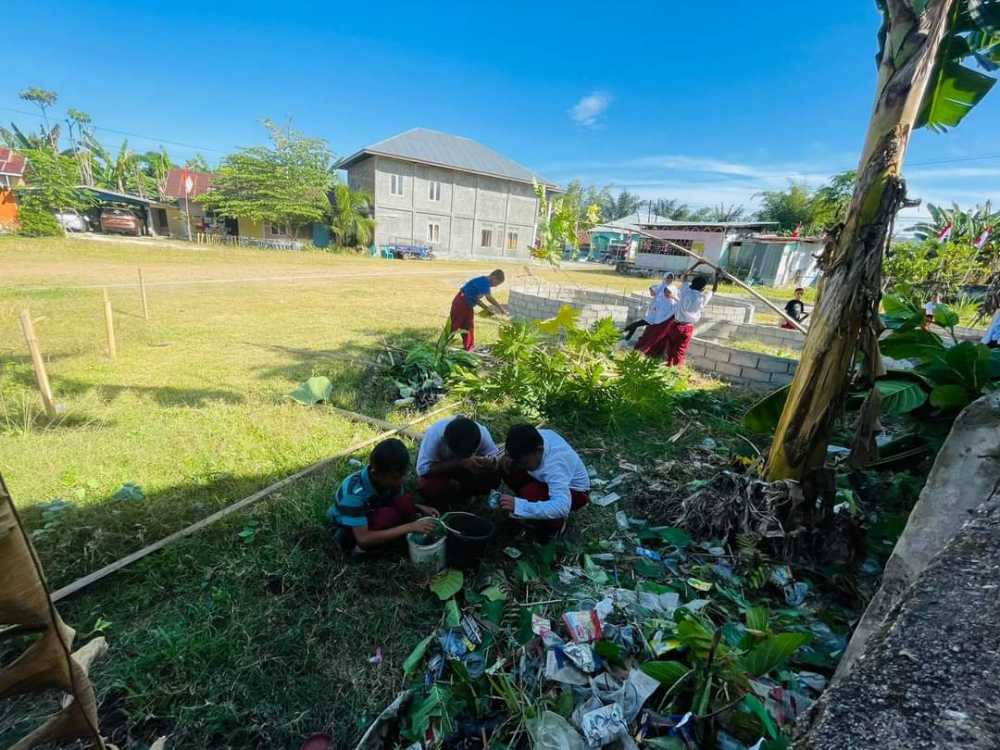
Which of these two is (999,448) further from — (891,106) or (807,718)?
(807,718)

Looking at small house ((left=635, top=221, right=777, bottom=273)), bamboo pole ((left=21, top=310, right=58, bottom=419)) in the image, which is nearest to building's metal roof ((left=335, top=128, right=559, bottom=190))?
small house ((left=635, top=221, right=777, bottom=273))

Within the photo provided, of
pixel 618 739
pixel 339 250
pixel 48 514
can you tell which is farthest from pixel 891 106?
pixel 339 250

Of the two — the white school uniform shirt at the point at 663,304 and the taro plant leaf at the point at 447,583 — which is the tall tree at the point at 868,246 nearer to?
the taro plant leaf at the point at 447,583

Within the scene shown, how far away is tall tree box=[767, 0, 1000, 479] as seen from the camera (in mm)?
2066

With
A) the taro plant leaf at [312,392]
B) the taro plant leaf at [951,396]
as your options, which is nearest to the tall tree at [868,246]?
the taro plant leaf at [951,396]

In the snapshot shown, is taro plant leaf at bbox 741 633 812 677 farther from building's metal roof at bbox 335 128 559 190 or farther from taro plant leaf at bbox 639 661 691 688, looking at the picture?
building's metal roof at bbox 335 128 559 190

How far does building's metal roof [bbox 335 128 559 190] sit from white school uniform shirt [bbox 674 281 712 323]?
2195 centimetres

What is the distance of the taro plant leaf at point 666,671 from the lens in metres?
1.67

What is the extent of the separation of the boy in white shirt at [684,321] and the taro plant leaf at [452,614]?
5.17m

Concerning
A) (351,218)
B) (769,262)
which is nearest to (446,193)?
(351,218)

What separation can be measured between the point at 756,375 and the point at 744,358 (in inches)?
10.4

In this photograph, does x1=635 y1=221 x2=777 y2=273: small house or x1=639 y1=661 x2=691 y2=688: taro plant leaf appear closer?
x1=639 y1=661 x2=691 y2=688: taro plant leaf

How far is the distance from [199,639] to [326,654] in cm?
55

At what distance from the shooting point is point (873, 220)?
6.98ft
